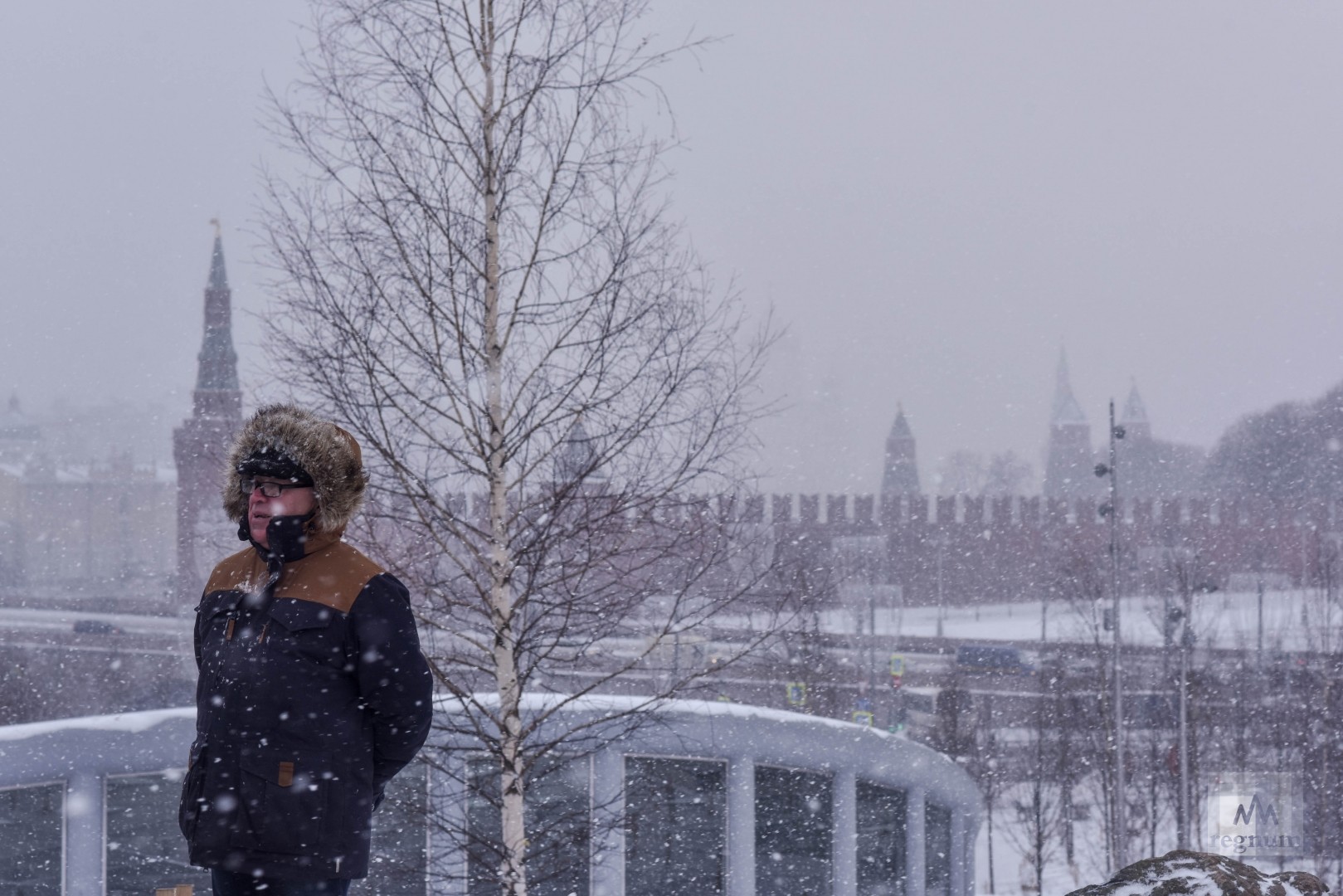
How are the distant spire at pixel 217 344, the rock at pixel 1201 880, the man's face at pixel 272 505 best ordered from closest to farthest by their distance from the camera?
the man's face at pixel 272 505 → the rock at pixel 1201 880 → the distant spire at pixel 217 344

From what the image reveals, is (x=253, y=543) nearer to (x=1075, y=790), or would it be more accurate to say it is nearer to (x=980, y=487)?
(x=1075, y=790)

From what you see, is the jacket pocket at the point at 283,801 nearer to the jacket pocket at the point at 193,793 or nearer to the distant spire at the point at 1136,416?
the jacket pocket at the point at 193,793

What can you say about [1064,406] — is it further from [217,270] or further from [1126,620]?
[217,270]

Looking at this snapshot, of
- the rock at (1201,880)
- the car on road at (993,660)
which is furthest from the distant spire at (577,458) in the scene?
the car on road at (993,660)

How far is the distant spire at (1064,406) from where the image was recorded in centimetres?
9950

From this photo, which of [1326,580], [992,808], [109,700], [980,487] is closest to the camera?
[992,808]

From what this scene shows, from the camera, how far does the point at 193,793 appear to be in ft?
7.93

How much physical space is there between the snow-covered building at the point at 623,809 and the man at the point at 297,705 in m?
5.17

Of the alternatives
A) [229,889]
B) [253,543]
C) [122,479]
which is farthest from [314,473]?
[122,479]

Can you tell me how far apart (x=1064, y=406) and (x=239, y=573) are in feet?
344

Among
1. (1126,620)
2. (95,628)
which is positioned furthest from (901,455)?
(95,628)

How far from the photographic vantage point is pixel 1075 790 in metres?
30.2

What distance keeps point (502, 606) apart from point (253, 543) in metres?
4.17

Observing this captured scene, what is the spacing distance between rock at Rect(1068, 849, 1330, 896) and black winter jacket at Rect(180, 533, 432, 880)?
7.60 feet
